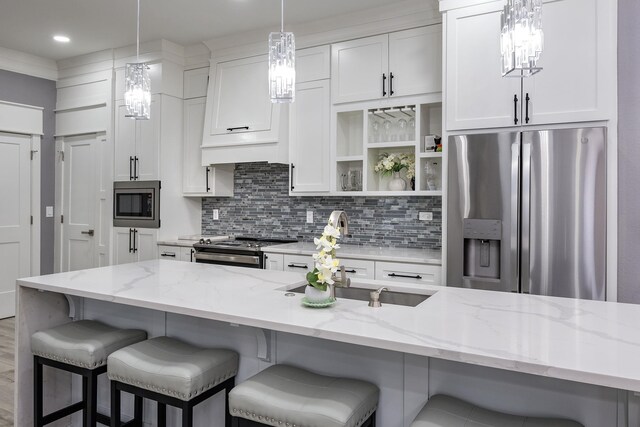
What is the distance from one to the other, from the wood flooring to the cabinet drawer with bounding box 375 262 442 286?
2491mm

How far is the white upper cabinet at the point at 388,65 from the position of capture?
11.7ft

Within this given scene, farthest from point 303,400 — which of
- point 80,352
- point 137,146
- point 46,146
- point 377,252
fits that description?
point 46,146

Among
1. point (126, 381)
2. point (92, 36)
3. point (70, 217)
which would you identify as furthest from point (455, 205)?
point (70, 217)

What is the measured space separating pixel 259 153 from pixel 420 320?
9.92 ft

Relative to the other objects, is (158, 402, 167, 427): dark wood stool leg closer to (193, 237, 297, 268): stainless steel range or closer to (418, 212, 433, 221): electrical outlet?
(193, 237, 297, 268): stainless steel range

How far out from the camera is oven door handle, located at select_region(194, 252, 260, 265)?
12.7 ft

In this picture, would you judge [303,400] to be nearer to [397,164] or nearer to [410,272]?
[410,272]

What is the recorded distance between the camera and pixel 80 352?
2051 millimetres

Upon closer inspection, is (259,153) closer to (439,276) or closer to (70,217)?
(439,276)

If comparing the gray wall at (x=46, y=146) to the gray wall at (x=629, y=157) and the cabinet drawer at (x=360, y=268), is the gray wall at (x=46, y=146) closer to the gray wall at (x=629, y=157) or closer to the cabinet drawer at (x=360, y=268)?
the cabinet drawer at (x=360, y=268)

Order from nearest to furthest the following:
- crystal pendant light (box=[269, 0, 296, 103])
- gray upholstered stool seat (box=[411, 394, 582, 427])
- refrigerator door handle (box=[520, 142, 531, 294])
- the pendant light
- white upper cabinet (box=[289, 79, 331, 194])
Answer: gray upholstered stool seat (box=[411, 394, 582, 427]), crystal pendant light (box=[269, 0, 296, 103]), the pendant light, refrigerator door handle (box=[520, 142, 531, 294]), white upper cabinet (box=[289, 79, 331, 194])

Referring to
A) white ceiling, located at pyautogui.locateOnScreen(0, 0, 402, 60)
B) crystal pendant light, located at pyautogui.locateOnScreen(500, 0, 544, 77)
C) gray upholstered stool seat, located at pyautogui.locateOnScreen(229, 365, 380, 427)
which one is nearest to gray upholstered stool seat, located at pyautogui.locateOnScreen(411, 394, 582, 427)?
gray upholstered stool seat, located at pyautogui.locateOnScreen(229, 365, 380, 427)

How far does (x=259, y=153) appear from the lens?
14.0 ft

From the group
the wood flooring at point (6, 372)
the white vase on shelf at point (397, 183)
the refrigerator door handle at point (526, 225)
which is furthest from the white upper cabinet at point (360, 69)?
the wood flooring at point (6, 372)
